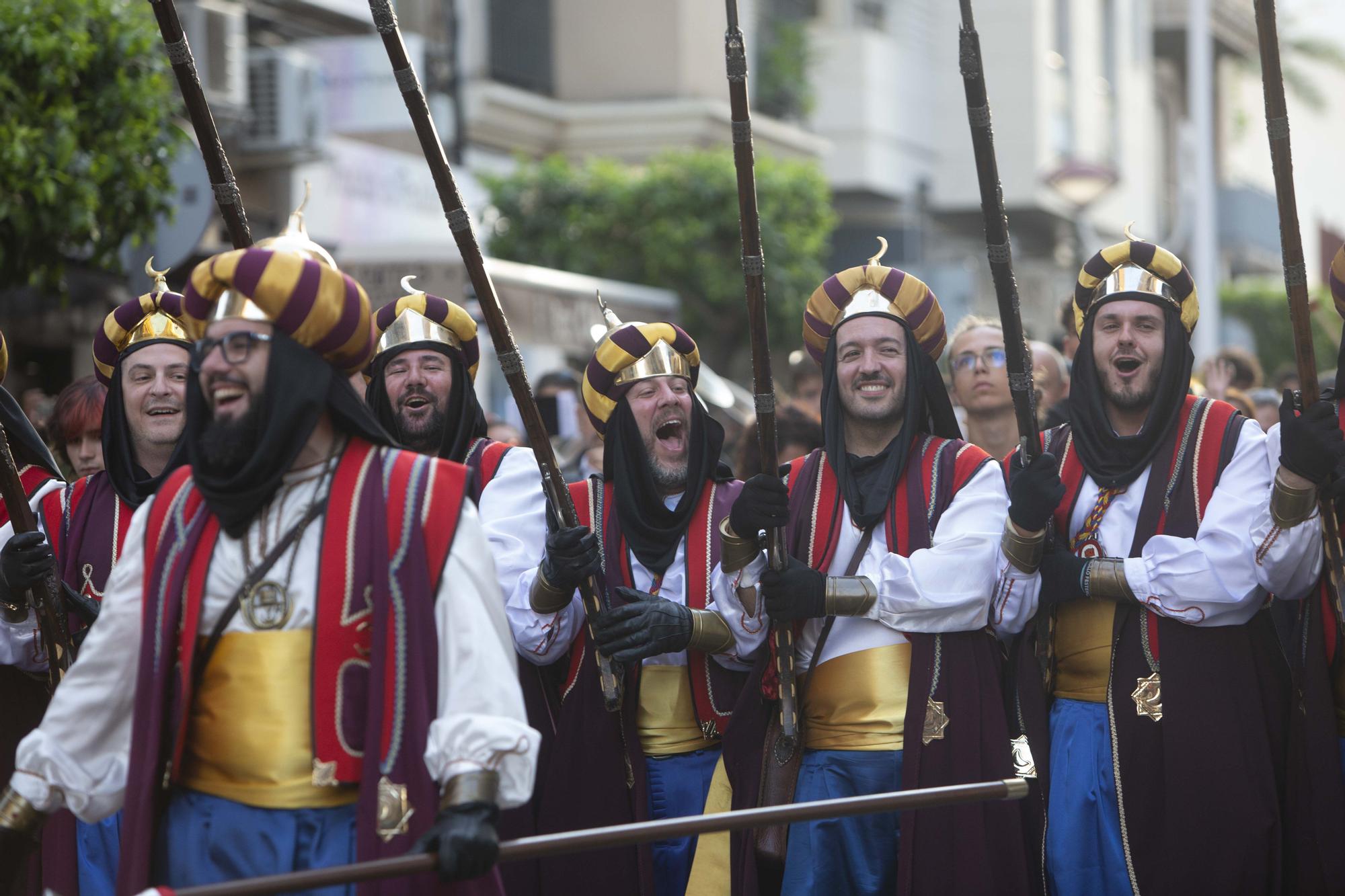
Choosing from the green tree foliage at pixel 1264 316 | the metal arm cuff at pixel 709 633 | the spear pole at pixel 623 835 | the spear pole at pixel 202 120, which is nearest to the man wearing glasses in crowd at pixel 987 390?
the metal arm cuff at pixel 709 633

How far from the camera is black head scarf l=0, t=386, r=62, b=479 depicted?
5.64m

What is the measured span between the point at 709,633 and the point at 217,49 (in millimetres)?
9330

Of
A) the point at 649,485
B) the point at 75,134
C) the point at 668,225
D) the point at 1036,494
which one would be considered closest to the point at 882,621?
the point at 1036,494

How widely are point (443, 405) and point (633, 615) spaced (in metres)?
1.15

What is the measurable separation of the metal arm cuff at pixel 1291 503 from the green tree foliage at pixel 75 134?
5370 millimetres

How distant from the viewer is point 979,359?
23.6 ft

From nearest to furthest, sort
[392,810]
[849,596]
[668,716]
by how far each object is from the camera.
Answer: [392,810], [849,596], [668,716]

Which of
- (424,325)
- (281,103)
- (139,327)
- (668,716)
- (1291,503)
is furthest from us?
(281,103)

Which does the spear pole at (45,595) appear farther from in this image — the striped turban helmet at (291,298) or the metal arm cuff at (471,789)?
the metal arm cuff at (471,789)

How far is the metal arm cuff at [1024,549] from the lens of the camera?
16.1 feet

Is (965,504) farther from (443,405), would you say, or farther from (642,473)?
(443,405)

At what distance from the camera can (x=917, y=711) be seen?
4922mm

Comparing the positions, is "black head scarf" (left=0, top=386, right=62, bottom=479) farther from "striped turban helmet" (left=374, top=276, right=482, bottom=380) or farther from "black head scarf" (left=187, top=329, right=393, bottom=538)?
"black head scarf" (left=187, top=329, right=393, bottom=538)

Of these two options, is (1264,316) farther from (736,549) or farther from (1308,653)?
(736,549)
